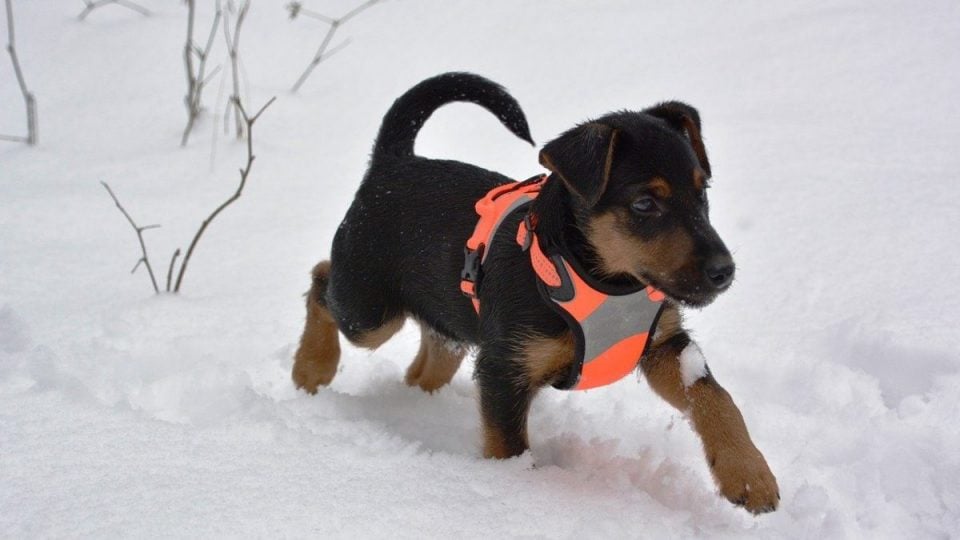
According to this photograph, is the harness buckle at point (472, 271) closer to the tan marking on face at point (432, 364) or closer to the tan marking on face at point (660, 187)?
the tan marking on face at point (660, 187)

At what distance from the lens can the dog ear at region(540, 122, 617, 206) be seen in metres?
2.67

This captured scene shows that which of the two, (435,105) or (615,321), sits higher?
(435,105)

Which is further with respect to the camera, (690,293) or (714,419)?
(714,419)

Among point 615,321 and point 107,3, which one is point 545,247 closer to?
point 615,321

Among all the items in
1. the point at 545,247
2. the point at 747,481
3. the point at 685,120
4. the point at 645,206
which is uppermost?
the point at 685,120

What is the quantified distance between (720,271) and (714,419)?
20.2 inches

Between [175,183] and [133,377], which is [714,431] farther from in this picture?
[175,183]

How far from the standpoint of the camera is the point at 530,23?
26.1 ft

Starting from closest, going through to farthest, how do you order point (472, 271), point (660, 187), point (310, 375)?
1. point (660, 187)
2. point (472, 271)
3. point (310, 375)

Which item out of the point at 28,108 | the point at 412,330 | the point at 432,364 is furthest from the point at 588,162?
the point at 28,108

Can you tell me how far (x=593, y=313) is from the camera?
9.13ft

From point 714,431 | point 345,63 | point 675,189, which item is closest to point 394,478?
point 714,431

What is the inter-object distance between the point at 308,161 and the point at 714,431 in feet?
13.9

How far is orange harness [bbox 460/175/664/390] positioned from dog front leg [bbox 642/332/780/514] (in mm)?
117
